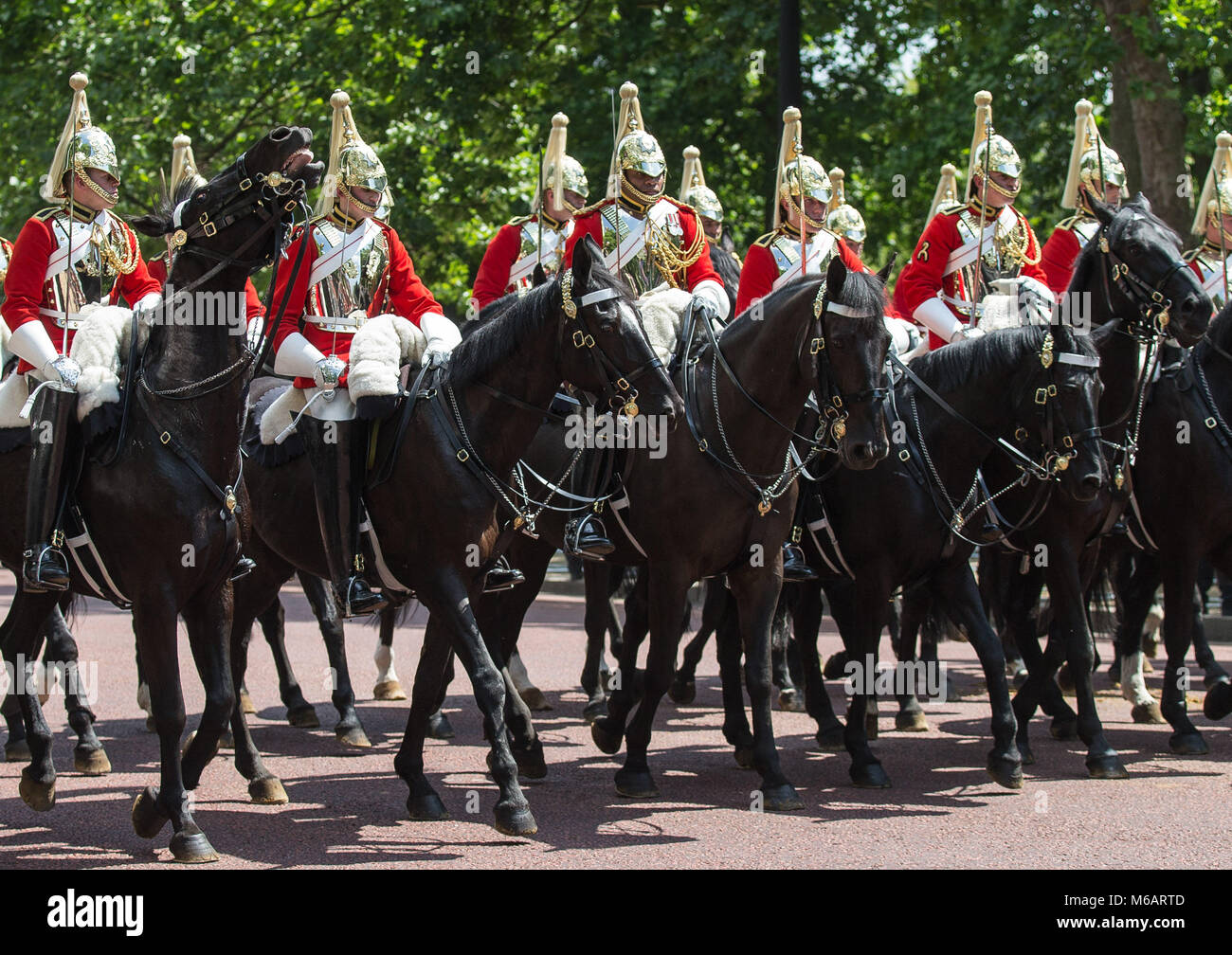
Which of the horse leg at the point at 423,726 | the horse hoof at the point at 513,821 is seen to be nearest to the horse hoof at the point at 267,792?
the horse leg at the point at 423,726

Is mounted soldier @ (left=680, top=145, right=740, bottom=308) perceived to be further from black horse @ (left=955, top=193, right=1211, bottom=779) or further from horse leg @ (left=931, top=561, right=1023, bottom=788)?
horse leg @ (left=931, top=561, right=1023, bottom=788)

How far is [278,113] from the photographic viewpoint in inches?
931

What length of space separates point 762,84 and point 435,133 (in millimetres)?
4635

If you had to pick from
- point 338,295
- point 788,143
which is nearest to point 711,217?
point 788,143

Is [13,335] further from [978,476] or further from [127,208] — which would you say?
[127,208]

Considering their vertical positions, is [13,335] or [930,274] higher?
[930,274]

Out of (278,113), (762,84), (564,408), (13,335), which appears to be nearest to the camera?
(13,335)

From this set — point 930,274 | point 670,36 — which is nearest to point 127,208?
point 670,36

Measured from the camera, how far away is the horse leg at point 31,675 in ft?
23.8

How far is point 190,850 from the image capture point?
20.7ft

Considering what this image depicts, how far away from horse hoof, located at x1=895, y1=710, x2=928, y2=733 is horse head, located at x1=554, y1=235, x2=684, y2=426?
12.4ft

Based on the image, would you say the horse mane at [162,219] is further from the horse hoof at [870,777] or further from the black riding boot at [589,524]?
the horse hoof at [870,777]

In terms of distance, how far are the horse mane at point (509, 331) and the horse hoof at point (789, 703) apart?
15.0 feet

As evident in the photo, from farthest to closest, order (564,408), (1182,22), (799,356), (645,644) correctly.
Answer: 1. (1182,22)
2. (645,644)
3. (564,408)
4. (799,356)
